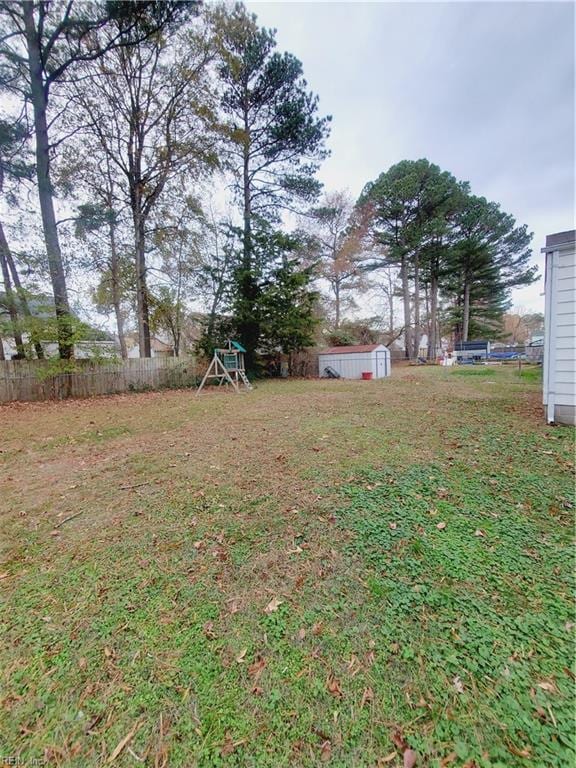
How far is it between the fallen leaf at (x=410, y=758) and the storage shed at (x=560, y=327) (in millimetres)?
4441

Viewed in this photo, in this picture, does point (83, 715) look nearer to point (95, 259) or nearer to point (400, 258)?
point (95, 259)

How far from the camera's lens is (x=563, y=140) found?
552 centimetres

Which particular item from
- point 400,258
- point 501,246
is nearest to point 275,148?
point 400,258

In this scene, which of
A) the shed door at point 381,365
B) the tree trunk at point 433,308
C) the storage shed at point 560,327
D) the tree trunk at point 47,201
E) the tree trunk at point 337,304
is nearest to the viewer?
the storage shed at point 560,327

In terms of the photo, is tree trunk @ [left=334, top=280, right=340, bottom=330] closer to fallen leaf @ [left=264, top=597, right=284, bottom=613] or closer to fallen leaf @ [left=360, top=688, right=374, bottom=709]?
fallen leaf @ [left=264, top=597, right=284, bottom=613]

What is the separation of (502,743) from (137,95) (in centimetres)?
1507

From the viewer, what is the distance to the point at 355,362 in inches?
572

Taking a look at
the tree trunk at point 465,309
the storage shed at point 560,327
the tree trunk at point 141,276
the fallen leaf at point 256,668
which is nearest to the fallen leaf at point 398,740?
the fallen leaf at point 256,668

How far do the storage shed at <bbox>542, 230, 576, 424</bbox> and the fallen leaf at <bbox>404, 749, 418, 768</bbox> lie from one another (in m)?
4.44

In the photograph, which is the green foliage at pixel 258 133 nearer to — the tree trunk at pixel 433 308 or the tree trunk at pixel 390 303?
the tree trunk at pixel 390 303

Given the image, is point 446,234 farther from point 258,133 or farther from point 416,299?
point 258,133

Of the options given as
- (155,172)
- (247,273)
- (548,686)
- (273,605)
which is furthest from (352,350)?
(548,686)

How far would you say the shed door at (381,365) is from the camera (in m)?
14.5

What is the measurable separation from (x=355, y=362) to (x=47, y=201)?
40.9 ft
